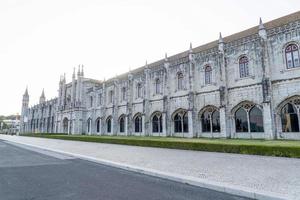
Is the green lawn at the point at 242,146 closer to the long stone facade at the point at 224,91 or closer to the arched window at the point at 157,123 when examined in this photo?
the long stone facade at the point at 224,91

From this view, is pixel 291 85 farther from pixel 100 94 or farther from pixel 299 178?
pixel 100 94

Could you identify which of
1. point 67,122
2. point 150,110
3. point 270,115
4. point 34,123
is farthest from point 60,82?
point 270,115

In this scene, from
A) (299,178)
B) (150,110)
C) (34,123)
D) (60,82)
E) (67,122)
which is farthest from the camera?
(34,123)

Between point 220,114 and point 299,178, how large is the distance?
51.9ft

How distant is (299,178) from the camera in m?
6.95

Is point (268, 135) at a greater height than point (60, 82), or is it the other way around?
point (60, 82)

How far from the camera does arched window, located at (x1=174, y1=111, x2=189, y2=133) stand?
87.7 feet

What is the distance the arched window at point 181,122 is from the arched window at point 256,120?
7866mm

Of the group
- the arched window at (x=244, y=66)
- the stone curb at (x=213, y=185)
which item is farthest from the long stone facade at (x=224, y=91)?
the stone curb at (x=213, y=185)

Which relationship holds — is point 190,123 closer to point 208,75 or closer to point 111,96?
point 208,75

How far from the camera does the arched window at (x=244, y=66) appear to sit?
22266 mm

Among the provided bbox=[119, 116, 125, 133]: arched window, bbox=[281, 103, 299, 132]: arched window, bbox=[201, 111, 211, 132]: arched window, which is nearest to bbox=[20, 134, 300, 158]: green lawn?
bbox=[281, 103, 299, 132]: arched window

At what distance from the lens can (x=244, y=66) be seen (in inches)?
888

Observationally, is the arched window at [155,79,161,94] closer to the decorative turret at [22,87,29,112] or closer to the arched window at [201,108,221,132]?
the arched window at [201,108,221,132]
